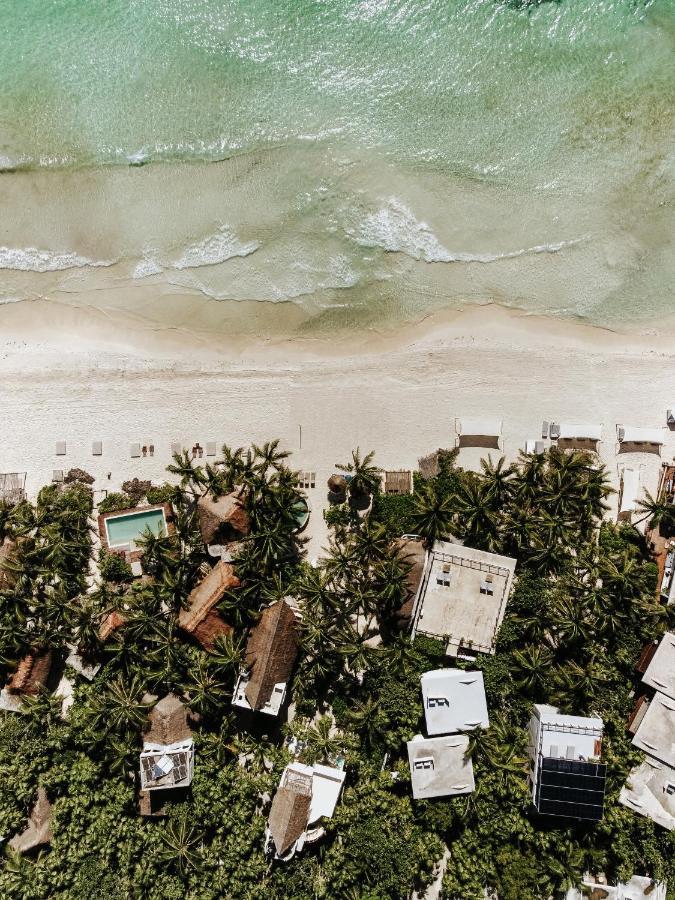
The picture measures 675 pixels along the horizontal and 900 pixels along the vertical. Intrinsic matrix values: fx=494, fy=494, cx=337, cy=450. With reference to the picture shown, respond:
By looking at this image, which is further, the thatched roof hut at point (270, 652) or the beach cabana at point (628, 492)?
the beach cabana at point (628, 492)

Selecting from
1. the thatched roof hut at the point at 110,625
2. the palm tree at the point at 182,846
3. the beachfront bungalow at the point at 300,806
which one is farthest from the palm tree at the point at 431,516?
the palm tree at the point at 182,846

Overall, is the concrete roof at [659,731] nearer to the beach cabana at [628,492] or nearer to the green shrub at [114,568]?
the beach cabana at [628,492]

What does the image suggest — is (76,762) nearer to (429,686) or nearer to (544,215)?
(429,686)

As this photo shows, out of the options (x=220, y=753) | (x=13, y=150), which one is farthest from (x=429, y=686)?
(x=13, y=150)

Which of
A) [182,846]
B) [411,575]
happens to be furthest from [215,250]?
[182,846]

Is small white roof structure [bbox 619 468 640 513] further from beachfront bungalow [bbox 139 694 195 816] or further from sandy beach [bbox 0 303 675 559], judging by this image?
beachfront bungalow [bbox 139 694 195 816]
